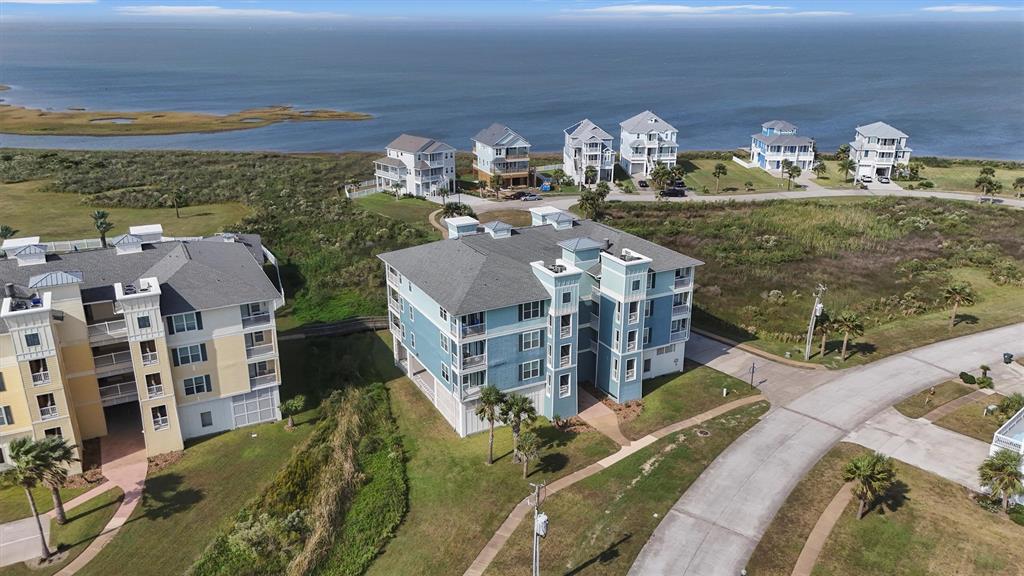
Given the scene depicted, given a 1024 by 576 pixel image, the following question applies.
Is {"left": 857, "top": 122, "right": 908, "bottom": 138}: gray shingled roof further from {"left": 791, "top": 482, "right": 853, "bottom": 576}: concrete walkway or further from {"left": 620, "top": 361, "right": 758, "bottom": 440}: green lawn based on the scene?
{"left": 791, "top": 482, "right": 853, "bottom": 576}: concrete walkway

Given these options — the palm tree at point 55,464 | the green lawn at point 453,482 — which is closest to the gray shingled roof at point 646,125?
the green lawn at point 453,482

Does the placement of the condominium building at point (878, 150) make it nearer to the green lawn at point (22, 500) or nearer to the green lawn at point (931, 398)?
the green lawn at point (931, 398)

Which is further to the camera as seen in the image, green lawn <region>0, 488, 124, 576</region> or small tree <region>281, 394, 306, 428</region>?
small tree <region>281, 394, 306, 428</region>

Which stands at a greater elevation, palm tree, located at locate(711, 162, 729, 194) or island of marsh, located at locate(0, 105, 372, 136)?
island of marsh, located at locate(0, 105, 372, 136)

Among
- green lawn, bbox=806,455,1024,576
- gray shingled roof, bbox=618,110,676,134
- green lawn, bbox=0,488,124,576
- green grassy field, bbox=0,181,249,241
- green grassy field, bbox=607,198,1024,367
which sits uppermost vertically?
gray shingled roof, bbox=618,110,676,134

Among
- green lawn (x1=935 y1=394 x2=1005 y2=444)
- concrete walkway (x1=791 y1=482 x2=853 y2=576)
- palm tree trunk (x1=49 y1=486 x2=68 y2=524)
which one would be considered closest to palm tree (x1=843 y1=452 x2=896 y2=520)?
concrete walkway (x1=791 y1=482 x2=853 y2=576)

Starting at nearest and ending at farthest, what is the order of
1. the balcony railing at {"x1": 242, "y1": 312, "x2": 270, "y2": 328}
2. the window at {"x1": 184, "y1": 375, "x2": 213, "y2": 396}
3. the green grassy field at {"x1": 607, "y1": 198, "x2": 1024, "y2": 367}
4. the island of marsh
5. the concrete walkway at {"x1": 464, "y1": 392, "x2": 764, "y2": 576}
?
the concrete walkway at {"x1": 464, "y1": 392, "x2": 764, "y2": 576} → the window at {"x1": 184, "y1": 375, "x2": 213, "y2": 396} → the balcony railing at {"x1": 242, "y1": 312, "x2": 270, "y2": 328} → the green grassy field at {"x1": 607, "y1": 198, "x2": 1024, "y2": 367} → the island of marsh

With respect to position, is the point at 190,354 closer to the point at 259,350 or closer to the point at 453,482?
the point at 259,350

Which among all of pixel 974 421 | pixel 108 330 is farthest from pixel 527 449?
pixel 974 421
